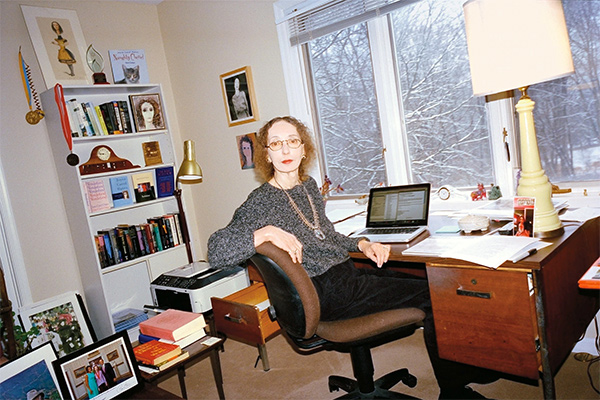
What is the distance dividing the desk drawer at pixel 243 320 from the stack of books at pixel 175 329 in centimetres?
18

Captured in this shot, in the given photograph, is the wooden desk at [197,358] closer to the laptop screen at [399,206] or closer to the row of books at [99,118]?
the laptop screen at [399,206]

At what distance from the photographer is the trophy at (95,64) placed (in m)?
2.92

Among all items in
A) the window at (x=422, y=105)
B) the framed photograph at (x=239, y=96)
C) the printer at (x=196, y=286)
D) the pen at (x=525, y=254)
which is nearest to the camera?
the pen at (x=525, y=254)

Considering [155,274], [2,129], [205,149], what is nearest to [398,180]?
[205,149]

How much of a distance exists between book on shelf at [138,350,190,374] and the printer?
0.56 meters

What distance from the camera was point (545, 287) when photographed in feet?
4.40

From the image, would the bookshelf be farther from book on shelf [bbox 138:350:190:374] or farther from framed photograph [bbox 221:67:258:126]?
book on shelf [bbox 138:350:190:374]

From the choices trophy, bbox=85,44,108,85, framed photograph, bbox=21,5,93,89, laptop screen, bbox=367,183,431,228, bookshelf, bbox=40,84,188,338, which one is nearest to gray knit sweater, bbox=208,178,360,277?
laptop screen, bbox=367,183,431,228

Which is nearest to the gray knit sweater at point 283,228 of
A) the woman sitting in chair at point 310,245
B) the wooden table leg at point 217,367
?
the woman sitting in chair at point 310,245

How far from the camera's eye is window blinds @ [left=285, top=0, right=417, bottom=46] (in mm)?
2436

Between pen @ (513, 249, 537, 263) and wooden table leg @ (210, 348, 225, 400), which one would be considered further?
wooden table leg @ (210, 348, 225, 400)

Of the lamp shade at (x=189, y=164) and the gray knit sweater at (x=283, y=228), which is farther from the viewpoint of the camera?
the lamp shade at (x=189, y=164)

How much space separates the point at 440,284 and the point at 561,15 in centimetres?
96

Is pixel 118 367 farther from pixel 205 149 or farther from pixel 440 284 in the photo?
pixel 205 149
